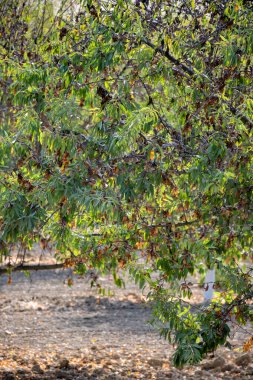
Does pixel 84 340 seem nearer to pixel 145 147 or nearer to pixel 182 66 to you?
pixel 182 66

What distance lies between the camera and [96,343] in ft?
31.7

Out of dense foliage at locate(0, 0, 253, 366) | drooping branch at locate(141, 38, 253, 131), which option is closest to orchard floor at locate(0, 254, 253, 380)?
dense foliage at locate(0, 0, 253, 366)

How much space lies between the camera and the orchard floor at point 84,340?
27.0ft

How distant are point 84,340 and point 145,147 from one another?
227 inches

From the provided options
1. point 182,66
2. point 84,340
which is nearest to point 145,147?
point 182,66

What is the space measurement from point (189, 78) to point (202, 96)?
0.17 m

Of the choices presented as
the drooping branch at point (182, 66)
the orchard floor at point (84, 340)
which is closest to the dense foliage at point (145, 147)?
the drooping branch at point (182, 66)

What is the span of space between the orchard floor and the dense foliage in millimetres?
1037

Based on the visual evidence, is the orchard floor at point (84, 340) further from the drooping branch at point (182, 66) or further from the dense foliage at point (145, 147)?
the drooping branch at point (182, 66)

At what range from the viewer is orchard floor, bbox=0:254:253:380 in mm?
8242

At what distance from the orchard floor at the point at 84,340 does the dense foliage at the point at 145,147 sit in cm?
104

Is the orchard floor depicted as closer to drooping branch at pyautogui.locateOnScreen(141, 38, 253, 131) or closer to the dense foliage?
the dense foliage

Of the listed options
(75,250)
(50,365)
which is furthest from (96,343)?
(75,250)

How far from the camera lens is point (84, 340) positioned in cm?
981
